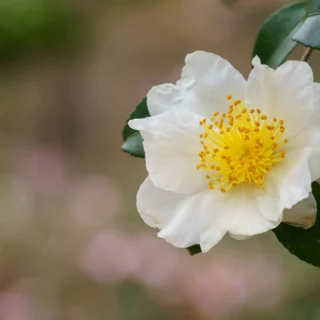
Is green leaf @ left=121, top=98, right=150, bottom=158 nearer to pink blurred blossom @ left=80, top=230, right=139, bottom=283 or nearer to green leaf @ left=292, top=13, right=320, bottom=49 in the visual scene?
green leaf @ left=292, top=13, right=320, bottom=49

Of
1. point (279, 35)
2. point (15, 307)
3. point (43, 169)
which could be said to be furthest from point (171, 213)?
point (43, 169)

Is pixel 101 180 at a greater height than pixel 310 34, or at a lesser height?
lesser

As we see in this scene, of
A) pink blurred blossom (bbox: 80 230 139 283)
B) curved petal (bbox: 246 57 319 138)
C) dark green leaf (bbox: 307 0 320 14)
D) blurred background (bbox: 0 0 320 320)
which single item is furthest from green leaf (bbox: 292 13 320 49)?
pink blurred blossom (bbox: 80 230 139 283)

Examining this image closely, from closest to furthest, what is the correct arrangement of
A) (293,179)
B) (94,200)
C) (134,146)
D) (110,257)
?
(293,179) < (134,146) < (110,257) < (94,200)

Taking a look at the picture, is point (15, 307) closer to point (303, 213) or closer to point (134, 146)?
point (134, 146)

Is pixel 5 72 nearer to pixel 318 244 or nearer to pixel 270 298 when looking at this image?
pixel 270 298

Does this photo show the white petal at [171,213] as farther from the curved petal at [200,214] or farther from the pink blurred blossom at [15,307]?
the pink blurred blossom at [15,307]
